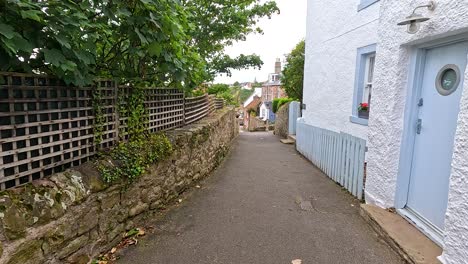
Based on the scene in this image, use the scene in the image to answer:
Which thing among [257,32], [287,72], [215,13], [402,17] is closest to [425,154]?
[402,17]

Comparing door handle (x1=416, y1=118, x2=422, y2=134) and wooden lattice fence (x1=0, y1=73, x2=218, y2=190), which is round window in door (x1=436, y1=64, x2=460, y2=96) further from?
wooden lattice fence (x1=0, y1=73, x2=218, y2=190)

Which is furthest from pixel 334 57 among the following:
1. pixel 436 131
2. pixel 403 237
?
pixel 403 237

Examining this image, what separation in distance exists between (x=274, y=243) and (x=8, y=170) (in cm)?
276

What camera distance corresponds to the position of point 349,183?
5059 mm

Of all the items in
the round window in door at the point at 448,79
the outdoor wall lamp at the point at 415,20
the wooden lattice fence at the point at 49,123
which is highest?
the outdoor wall lamp at the point at 415,20

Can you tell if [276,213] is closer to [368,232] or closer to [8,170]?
[368,232]

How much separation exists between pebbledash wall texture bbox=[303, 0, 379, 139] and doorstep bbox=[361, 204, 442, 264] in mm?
2694

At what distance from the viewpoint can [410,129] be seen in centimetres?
354

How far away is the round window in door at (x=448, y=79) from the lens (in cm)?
290

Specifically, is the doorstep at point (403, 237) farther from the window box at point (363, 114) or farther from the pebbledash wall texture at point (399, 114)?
the window box at point (363, 114)

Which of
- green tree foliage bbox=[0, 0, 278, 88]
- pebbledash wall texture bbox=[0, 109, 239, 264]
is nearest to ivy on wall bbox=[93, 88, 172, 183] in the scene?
pebbledash wall texture bbox=[0, 109, 239, 264]

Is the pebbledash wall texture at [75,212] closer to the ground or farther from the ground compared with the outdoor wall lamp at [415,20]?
closer to the ground

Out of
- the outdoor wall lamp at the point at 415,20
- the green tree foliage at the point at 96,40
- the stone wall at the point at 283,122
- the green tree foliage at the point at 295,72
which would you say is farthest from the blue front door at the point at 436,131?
the green tree foliage at the point at 295,72

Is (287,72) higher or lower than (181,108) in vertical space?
higher
